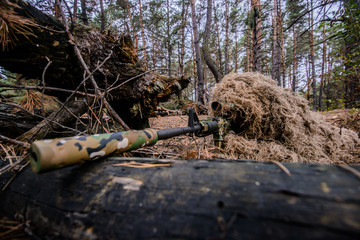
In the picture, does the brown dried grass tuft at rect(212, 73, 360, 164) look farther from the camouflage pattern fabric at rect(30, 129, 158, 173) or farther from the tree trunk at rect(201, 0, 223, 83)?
the tree trunk at rect(201, 0, 223, 83)

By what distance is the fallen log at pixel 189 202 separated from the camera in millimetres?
421

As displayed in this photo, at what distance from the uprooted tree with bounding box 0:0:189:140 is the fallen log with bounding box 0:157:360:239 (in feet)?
2.59

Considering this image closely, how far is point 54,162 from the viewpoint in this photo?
0.60m

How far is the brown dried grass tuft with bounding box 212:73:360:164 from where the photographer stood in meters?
2.09

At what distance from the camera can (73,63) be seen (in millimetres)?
2248

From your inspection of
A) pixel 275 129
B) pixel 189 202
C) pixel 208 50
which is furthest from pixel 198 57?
pixel 189 202

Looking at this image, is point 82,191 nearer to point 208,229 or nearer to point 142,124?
point 208,229

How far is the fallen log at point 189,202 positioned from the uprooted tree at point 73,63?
791 millimetres

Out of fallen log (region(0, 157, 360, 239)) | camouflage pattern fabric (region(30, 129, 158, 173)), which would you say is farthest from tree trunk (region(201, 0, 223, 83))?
fallen log (region(0, 157, 360, 239))

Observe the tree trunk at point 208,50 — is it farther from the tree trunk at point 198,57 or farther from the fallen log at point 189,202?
the fallen log at point 189,202

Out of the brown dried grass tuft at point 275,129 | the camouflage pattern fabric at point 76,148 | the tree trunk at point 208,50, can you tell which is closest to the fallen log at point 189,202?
the camouflage pattern fabric at point 76,148

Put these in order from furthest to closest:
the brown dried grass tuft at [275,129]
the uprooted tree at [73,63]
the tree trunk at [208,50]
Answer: the tree trunk at [208,50] < the brown dried grass tuft at [275,129] < the uprooted tree at [73,63]

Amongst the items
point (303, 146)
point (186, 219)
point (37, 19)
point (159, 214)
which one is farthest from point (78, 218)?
point (303, 146)

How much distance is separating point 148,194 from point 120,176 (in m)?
0.20
